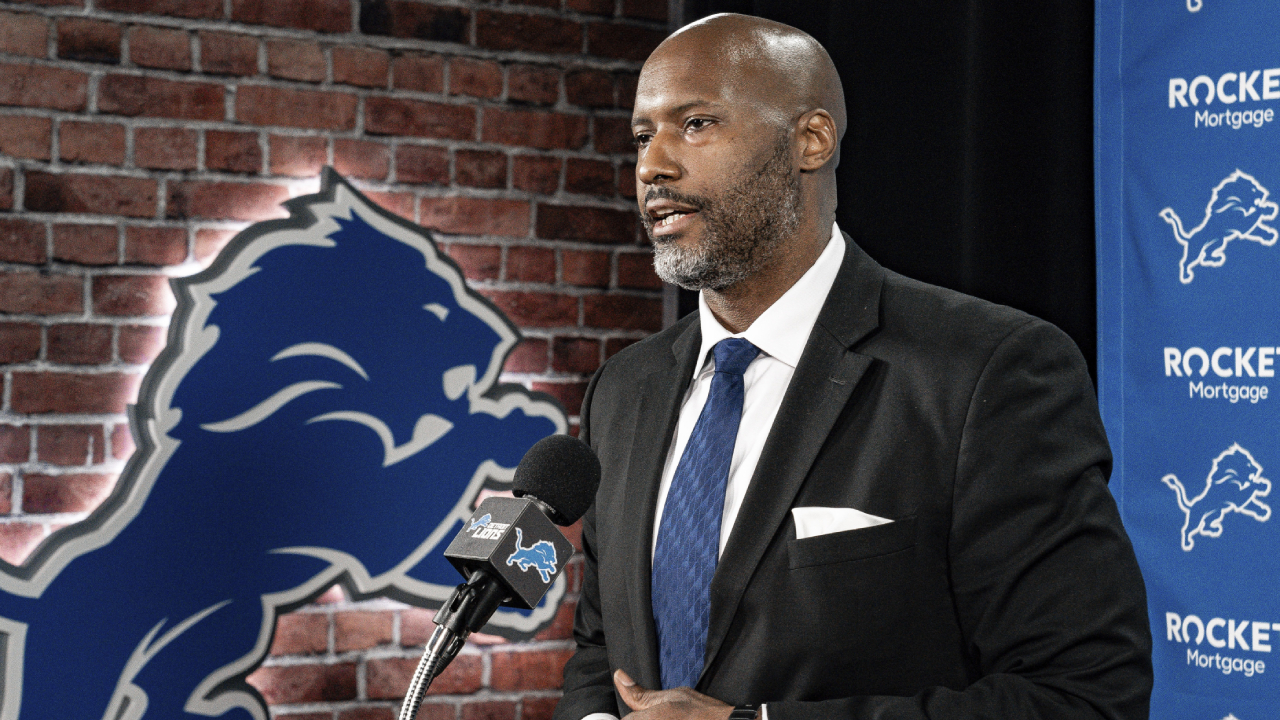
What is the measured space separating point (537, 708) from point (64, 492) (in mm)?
1057

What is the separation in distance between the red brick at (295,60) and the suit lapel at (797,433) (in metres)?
1.49

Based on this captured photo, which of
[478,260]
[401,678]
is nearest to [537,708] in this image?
[401,678]

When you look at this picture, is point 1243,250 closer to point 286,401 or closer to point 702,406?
point 702,406

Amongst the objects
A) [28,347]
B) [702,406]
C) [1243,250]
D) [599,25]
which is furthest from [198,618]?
[1243,250]

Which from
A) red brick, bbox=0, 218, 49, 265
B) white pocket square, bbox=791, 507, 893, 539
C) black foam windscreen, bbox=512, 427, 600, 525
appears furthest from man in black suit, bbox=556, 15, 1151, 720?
red brick, bbox=0, 218, 49, 265

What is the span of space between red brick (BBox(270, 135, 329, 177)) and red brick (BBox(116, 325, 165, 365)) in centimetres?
40

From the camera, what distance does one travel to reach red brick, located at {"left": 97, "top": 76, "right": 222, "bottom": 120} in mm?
2184

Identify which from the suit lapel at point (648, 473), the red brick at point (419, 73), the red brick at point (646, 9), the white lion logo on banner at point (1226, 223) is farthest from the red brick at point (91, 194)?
the white lion logo on banner at point (1226, 223)

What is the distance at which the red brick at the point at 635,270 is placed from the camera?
254cm

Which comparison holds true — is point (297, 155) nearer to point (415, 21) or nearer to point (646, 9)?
point (415, 21)

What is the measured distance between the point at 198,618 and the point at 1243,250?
195 cm

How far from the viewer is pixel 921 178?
2.06m

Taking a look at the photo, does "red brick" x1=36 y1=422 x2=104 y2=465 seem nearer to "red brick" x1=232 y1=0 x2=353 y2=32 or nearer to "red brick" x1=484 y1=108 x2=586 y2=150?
"red brick" x1=232 y1=0 x2=353 y2=32

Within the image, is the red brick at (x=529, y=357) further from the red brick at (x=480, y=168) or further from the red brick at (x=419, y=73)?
the red brick at (x=419, y=73)
